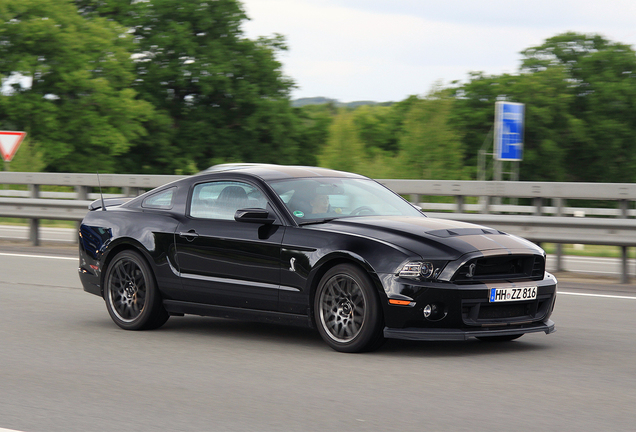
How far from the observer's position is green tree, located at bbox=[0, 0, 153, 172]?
42.0 metres

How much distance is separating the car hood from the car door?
1.65 feet

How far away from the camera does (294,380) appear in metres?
5.76

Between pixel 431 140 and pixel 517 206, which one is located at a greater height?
pixel 431 140

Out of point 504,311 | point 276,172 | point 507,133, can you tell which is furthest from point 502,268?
point 507,133

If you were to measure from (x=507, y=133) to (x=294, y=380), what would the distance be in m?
24.6

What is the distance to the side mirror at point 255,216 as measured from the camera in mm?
6984

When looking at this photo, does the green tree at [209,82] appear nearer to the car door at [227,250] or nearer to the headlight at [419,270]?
the car door at [227,250]

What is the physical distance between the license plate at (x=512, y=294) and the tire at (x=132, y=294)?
2904 mm

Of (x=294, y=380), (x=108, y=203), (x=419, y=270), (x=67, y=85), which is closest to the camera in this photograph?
(x=294, y=380)

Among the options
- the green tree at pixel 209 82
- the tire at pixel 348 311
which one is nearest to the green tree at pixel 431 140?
the green tree at pixel 209 82

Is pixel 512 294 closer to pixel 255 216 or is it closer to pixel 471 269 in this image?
pixel 471 269

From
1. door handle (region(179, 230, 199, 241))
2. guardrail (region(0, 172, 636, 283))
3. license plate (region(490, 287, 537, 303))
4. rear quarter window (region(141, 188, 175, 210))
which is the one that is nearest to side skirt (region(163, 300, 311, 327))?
door handle (region(179, 230, 199, 241))

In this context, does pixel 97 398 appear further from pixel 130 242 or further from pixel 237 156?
pixel 237 156

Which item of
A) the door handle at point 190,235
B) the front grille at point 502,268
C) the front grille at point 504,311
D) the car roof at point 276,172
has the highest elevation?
the car roof at point 276,172
